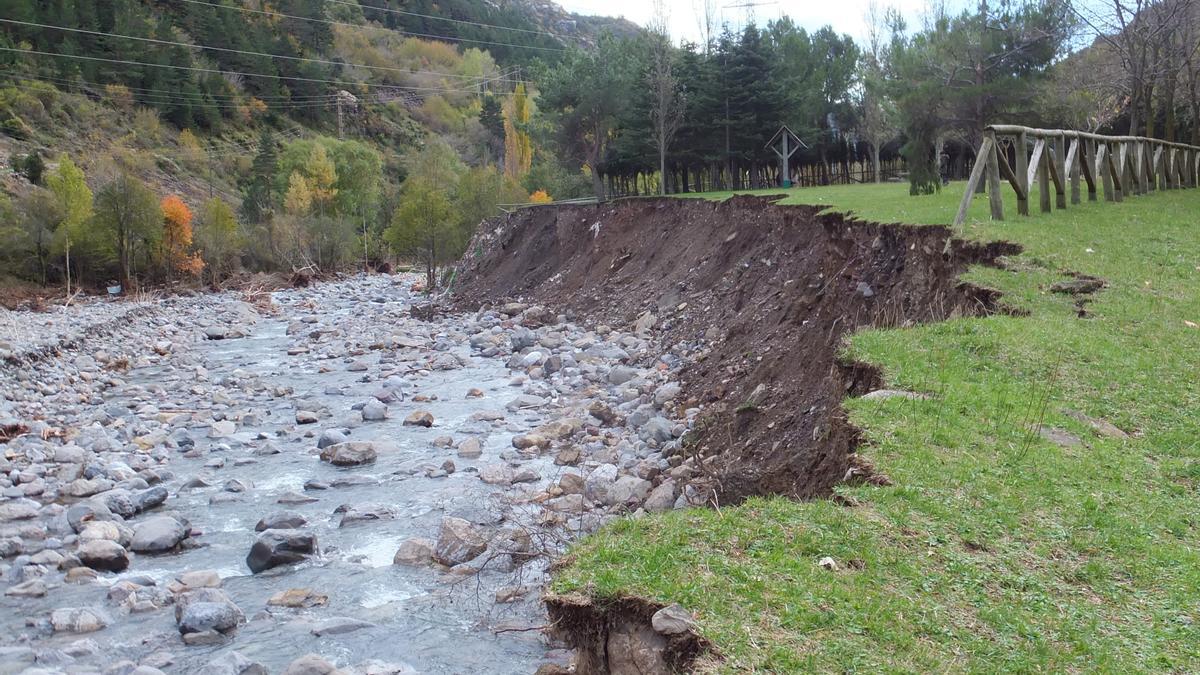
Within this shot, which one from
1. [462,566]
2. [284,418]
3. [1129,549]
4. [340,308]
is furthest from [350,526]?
[340,308]

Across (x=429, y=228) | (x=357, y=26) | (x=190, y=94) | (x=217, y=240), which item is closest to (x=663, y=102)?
(x=429, y=228)

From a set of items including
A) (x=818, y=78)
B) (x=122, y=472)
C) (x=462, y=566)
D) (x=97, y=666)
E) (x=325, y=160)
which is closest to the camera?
(x=97, y=666)

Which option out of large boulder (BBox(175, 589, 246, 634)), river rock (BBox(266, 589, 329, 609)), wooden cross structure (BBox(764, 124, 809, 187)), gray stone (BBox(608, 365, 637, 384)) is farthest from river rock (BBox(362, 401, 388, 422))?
wooden cross structure (BBox(764, 124, 809, 187))

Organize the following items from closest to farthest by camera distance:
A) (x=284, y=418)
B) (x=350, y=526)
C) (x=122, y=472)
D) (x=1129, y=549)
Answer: (x=1129, y=549)
(x=350, y=526)
(x=122, y=472)
(x=284, y=418)

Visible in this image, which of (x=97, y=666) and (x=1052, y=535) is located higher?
(x=1052, y=535)

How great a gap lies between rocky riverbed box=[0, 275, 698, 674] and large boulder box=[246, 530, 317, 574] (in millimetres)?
31

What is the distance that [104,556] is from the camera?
9.61m

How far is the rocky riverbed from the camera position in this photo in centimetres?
777

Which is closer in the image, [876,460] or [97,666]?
[876,460]

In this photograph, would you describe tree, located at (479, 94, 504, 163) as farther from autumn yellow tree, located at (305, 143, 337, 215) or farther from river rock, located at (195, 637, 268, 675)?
river rock, located at (195, 637, 268, 675)

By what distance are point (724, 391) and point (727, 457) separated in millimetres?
3904

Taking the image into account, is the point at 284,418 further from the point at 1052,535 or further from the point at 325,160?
the point at 325,160

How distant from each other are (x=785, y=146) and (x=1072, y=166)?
1114 inches

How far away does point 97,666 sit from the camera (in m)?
7.38
